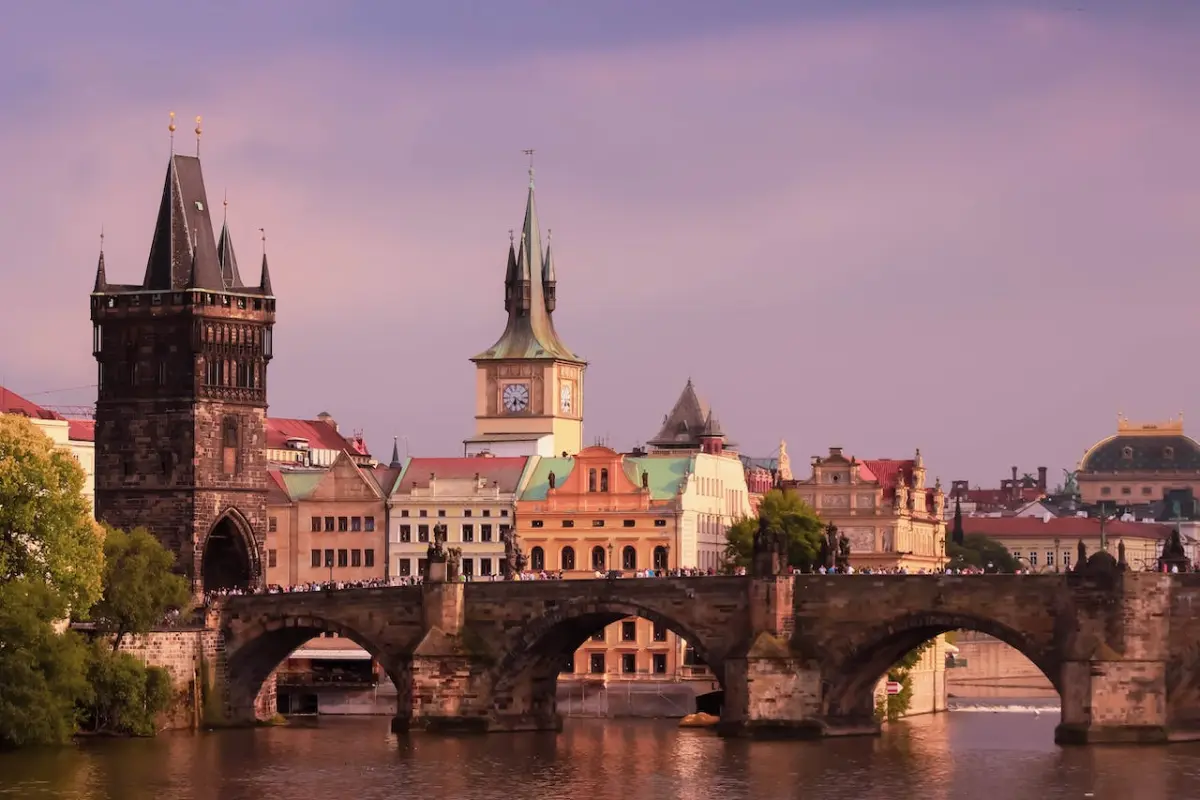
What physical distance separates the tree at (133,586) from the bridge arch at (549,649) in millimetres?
12760

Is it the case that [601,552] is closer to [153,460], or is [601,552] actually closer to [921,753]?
[153,460]

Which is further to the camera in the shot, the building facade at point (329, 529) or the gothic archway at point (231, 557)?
the building facade at point (329, 529)

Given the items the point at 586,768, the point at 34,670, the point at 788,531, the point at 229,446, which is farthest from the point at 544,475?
the point at 34,670

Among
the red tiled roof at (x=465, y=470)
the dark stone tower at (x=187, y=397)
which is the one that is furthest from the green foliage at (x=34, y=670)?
the red tiled roof at (x=465, y=470)

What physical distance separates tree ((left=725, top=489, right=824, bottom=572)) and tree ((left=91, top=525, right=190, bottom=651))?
3468cm

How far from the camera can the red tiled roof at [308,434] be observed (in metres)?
179

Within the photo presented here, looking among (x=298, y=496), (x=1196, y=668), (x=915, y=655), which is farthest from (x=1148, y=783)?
(x=298, y=496)

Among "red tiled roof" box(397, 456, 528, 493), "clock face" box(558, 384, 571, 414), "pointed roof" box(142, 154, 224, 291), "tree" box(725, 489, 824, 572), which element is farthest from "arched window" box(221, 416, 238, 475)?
"clock face" box(558, 384, 571, 414)

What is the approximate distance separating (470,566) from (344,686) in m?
14.7

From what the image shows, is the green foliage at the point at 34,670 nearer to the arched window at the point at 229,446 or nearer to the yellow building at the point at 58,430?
the yellow building at the point at 58,430

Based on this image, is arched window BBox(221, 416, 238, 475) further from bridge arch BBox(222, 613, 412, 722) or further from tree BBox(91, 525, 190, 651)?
tree BBox(91, 525, 190, 651)

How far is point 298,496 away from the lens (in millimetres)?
154750

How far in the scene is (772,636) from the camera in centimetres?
11994

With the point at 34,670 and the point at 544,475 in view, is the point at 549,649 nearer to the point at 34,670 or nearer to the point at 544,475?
the point at 34,670
